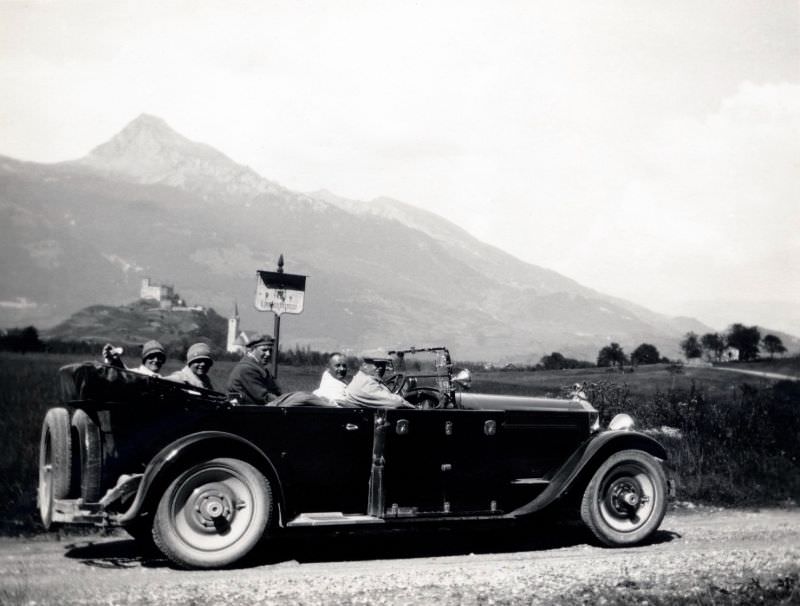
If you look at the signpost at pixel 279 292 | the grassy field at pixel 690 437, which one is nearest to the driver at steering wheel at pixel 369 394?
the grassy field at pixel 690 437

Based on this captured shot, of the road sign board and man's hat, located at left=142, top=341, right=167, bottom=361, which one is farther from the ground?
the road sign board

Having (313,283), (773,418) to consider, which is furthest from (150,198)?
(773,418)

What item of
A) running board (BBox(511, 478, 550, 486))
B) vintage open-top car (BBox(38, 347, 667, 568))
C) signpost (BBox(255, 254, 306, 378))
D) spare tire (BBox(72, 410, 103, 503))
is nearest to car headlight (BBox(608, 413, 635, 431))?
vintage open-top car (BBox(38, 347, 667, 568))

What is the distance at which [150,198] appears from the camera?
185m

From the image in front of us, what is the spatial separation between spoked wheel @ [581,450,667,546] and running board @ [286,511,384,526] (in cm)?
194

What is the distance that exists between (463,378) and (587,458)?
4.02ft

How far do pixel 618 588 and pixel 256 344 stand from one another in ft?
10.7

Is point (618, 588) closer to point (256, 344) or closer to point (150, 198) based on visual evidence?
point (256, 344)

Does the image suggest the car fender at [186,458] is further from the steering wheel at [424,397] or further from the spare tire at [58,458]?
the steering wheel at [424,397]

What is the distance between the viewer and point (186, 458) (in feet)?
18.0

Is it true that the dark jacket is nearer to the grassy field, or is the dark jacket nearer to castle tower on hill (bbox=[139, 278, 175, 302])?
the grassy field

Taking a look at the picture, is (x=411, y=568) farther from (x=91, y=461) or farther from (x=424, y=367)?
(x=91, y=461)

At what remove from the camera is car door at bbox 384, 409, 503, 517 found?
6184mm

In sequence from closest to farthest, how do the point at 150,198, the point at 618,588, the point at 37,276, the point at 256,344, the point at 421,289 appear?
the point at 618,588
the point at 256,344
the point at 37,276
the point at 150,198
the point at 421,289
